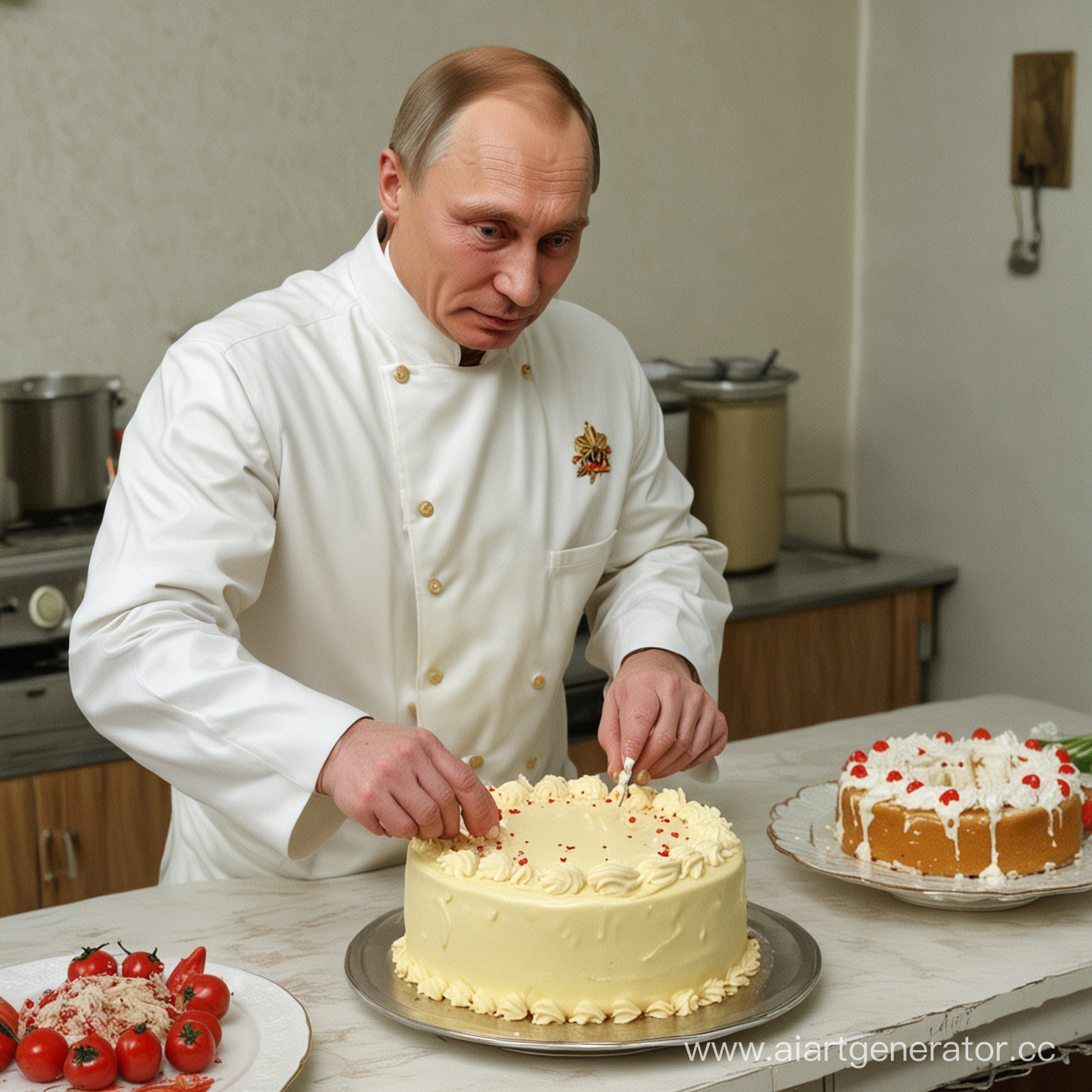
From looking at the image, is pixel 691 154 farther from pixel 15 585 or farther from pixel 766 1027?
pixel 766 1027

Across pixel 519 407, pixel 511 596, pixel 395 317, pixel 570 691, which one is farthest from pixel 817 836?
pixel 570 691

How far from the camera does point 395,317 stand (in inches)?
62.7

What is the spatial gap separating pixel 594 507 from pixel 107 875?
44.5 inches

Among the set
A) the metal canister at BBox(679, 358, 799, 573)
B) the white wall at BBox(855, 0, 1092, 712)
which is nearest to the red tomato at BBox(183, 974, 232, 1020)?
the metal canister at BBox(679, 358, 799, 573)

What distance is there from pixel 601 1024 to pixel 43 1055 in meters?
0.43

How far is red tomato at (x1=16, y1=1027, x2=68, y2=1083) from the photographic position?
1.05 meters

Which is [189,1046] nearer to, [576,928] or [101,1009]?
[101,1009]

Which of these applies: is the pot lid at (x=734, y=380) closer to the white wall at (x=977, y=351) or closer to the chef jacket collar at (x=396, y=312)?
the white wall at (x=977, y=351)

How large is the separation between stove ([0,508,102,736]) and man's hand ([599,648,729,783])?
3.74 ft

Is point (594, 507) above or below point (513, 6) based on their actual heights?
below

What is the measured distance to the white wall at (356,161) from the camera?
2662 millimetres

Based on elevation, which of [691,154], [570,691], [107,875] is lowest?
[107,875]

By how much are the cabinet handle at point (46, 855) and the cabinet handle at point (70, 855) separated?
0.9 inches

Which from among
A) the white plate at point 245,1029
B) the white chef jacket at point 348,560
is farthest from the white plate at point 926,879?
the white plate at point 245,1029
